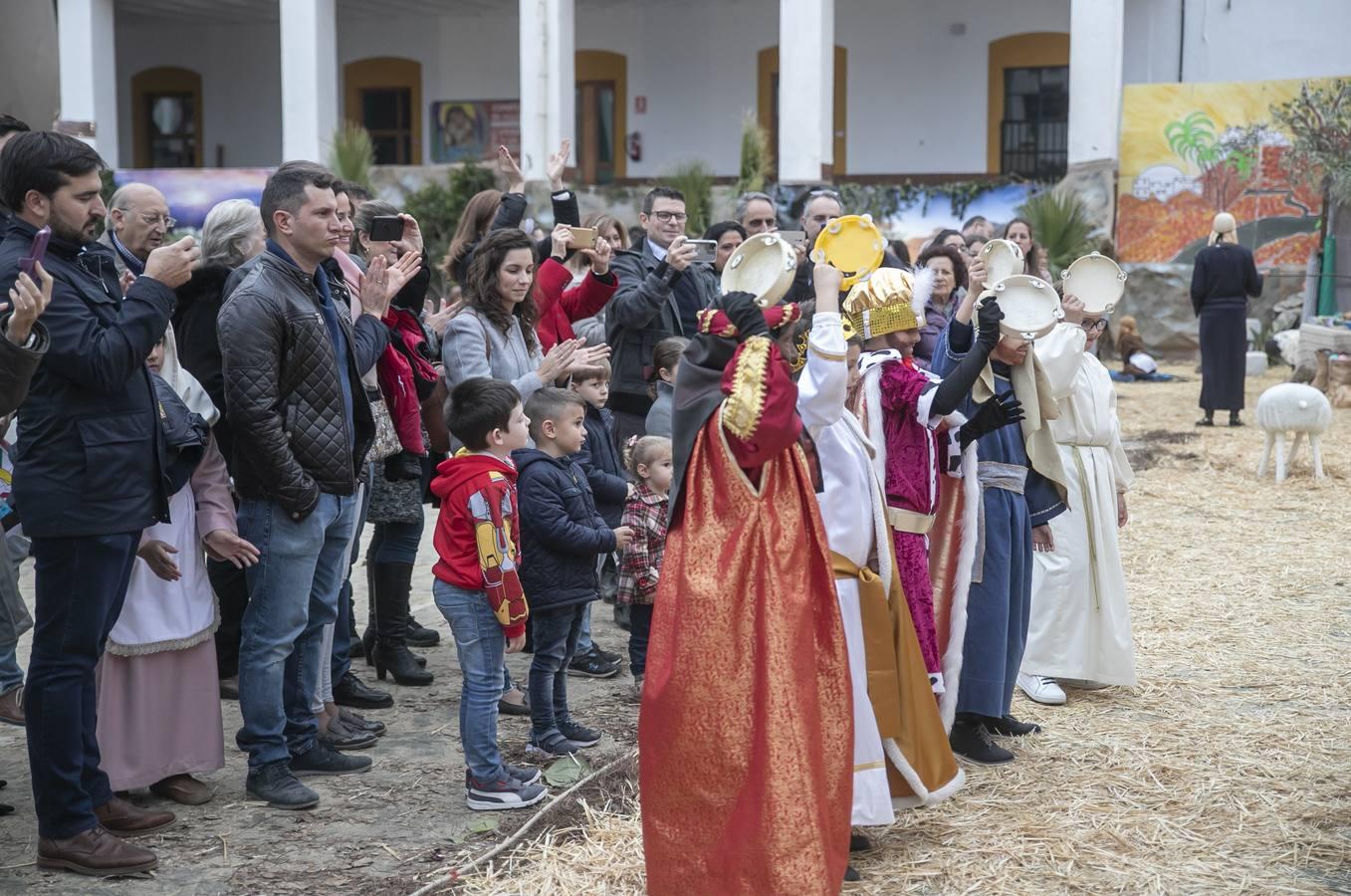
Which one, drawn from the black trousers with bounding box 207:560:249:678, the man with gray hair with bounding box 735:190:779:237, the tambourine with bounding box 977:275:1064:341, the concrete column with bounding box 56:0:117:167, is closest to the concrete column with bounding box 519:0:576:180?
the concrete column with bounding box 56:0:117:167

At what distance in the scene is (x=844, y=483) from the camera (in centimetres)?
401

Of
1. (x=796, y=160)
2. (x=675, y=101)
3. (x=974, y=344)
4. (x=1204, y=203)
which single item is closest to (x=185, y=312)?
(x=974, y=344)

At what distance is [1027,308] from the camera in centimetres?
484

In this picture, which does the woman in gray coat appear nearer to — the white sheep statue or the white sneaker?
the white sneaker

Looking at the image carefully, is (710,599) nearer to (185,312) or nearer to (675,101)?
(185,312)

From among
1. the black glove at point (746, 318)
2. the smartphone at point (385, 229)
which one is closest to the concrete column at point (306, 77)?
the smartphone at point (385, 229)

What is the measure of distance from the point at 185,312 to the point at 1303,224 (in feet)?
55.6

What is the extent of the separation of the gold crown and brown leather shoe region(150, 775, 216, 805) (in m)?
2.54

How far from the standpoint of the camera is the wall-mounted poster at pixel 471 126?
22578 mm

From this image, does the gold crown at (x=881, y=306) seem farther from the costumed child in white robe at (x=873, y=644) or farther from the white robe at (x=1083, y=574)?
the white robe at (x=1083, y=574)

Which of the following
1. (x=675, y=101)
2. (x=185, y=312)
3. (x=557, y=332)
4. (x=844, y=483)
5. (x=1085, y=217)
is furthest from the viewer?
(x=675, y=101)

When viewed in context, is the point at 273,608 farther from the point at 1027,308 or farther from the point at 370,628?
the point at 1027,308

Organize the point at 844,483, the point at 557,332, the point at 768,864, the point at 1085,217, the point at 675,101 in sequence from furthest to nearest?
the point at 675,101 < the point at 1085,217 < the point at 557,332 < the point at 844,483 < the point at 768,864

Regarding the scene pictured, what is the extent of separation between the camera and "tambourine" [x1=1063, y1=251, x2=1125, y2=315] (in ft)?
18.2
